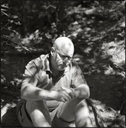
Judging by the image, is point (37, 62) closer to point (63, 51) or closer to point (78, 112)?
point (63, 51)

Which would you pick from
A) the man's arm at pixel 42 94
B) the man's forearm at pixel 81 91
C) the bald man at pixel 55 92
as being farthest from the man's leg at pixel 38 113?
the man's forearm at pixel 81 91

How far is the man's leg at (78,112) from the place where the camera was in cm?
272

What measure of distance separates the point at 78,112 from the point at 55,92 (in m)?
0.35

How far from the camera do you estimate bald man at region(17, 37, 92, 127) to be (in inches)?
104

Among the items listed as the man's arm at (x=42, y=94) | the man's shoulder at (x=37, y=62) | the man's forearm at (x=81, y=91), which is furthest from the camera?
the man's shoulder at (x=37, y=62)

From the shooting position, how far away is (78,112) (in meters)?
2.75

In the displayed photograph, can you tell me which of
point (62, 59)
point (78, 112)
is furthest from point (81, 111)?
point (62, 59)

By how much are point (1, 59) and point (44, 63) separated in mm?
3624

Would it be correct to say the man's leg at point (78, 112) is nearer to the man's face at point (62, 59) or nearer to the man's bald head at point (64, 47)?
the man's face at point (62, 59)

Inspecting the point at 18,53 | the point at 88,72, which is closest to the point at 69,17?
the point at 18,53

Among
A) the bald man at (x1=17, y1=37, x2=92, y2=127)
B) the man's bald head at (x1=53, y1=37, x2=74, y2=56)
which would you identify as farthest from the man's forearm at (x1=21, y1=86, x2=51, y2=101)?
the man's bald head at (x1=53, y1=37, x2=74, y2=56)

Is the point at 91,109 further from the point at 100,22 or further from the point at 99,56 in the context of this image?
the point at 100,22

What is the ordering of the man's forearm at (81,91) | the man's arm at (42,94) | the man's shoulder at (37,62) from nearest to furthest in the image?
the man's arm at (42,94) → the man's forearm at (81,91) → the man's shoulder at (37,62)

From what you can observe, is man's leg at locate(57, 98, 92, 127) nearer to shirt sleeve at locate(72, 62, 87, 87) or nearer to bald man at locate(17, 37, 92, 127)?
bald man at locate(17, 37, 92, 127)
